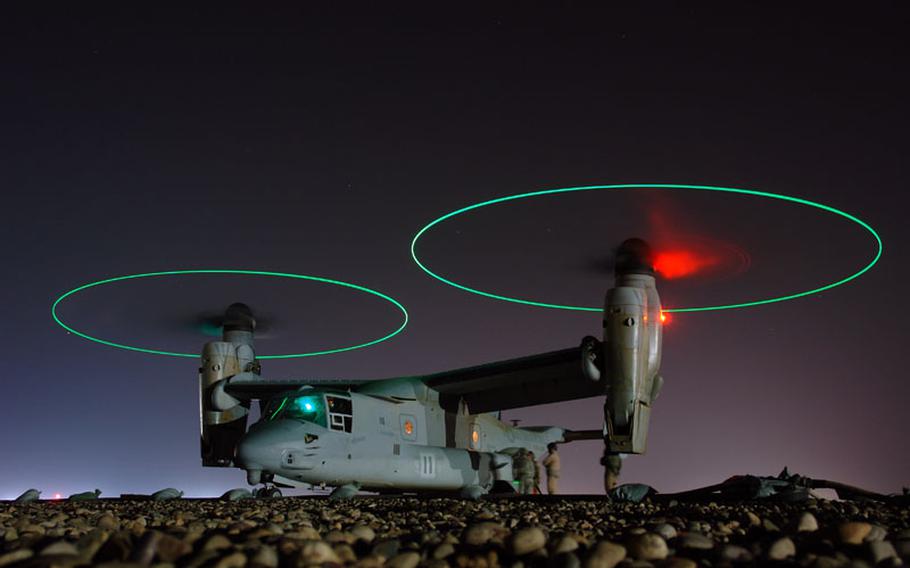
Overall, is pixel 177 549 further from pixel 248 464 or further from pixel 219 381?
pixel 219 381

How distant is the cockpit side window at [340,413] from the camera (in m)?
16.7

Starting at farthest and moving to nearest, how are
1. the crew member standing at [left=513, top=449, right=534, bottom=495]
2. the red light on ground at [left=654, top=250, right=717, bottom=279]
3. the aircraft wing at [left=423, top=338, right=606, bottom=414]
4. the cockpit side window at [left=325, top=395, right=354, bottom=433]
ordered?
the crew member standing at [left=513, top=449, right=534, bottom=495] → the aircraft wing at [left=423, top=338, right=606, bottom=414] → the cockpit side window at [left=325, top=395, right=354, bottom=433] → the red light on ground at [left=654, top=250, right=717, bottom=279]

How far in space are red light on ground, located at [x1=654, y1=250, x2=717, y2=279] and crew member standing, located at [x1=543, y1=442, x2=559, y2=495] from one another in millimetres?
8831

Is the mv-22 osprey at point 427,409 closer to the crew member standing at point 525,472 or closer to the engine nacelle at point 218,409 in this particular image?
the engine nacelle at point 218,409

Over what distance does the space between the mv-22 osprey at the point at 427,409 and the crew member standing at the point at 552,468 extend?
548mm

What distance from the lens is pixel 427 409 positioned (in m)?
19.4

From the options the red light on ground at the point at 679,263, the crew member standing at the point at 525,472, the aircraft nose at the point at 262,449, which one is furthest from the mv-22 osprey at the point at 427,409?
the red light on ground at the point at 679,263

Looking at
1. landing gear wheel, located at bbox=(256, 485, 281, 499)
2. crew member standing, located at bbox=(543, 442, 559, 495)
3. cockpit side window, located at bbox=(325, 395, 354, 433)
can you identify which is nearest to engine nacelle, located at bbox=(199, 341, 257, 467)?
landing gear wheel, located at bbox=(256, 485, 281, 499)

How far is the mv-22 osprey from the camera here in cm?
1563

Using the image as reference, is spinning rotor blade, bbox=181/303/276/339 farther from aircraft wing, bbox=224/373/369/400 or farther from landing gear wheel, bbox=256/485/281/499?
landing gear wheel, bbox=256/485/281/499

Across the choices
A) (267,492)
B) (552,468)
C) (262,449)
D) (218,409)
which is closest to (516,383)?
(552,468)

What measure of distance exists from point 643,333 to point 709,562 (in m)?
12.6

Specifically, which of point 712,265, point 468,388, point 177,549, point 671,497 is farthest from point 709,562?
point 468,388

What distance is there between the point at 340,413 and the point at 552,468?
950 cm
